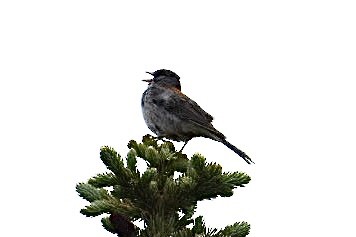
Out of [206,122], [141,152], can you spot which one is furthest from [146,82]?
[141,152]

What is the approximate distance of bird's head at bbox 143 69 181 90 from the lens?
10547 mm

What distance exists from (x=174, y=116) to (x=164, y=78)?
1.16 m

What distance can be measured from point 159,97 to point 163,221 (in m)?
5.72

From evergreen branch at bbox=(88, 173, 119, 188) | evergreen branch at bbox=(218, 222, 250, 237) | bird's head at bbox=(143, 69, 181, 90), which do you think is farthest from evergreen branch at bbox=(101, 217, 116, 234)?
bird's head at bbox=(143, 69, 181, 90)

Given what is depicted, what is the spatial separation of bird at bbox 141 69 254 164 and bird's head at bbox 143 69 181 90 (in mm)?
274

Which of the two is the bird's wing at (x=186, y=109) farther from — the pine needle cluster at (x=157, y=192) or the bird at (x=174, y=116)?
the pine needle cluster at (x=157, y=192)

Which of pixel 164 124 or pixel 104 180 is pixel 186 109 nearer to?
pixel 164 124

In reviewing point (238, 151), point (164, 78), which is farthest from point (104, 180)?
point (164, 78)

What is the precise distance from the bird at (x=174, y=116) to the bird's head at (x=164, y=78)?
0.27 metres

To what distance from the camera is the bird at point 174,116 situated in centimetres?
951

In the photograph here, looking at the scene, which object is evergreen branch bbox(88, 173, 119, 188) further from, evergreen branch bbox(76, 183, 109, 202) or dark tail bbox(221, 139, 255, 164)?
dark tail bbox(221, 139, 255, 164)

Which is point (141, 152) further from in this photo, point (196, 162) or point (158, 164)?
point (196, 162)

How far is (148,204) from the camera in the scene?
4.52 m

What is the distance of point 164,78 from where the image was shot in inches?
418
